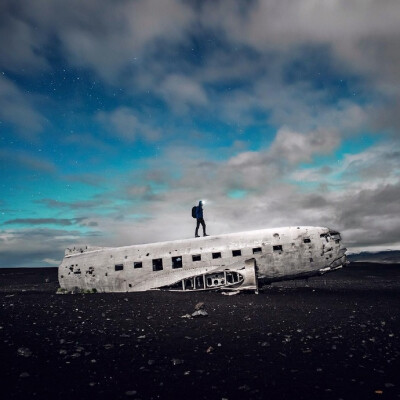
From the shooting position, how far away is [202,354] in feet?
22.0

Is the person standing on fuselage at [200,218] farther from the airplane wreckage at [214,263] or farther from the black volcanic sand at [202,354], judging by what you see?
the black volcanic sand at [202,354]

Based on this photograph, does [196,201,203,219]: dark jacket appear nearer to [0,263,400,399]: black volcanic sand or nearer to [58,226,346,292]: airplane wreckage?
[58,226,346,292]: airplane wreckage

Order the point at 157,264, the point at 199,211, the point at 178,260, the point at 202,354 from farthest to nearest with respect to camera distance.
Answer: the point at 199,211 → the point at 157,264 → the point at 178,260 → the point at 202,354

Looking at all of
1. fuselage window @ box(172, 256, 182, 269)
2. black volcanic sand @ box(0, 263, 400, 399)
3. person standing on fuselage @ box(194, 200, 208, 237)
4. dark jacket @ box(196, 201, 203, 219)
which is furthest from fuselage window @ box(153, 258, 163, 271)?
black volcanic sand @ box(0, 263, 400, 399)

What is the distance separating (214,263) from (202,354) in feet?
40.1

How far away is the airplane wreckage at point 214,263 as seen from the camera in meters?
18.5

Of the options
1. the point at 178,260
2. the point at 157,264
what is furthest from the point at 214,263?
the point at 157,264

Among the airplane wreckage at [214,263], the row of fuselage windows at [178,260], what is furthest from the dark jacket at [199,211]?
the row of fuselage windows at [178,260]

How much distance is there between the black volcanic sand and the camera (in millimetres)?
4895

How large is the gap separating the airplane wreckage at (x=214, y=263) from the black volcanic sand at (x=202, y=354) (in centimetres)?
631

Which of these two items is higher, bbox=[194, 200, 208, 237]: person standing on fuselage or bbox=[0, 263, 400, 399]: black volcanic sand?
bbox=[194, 200, 208, 237]: person standing on fuselage

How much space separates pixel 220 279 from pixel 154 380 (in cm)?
1366

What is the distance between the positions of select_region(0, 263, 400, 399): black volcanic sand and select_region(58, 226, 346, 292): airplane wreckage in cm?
A: 631

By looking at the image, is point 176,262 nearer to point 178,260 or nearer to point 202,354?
point 178,260
